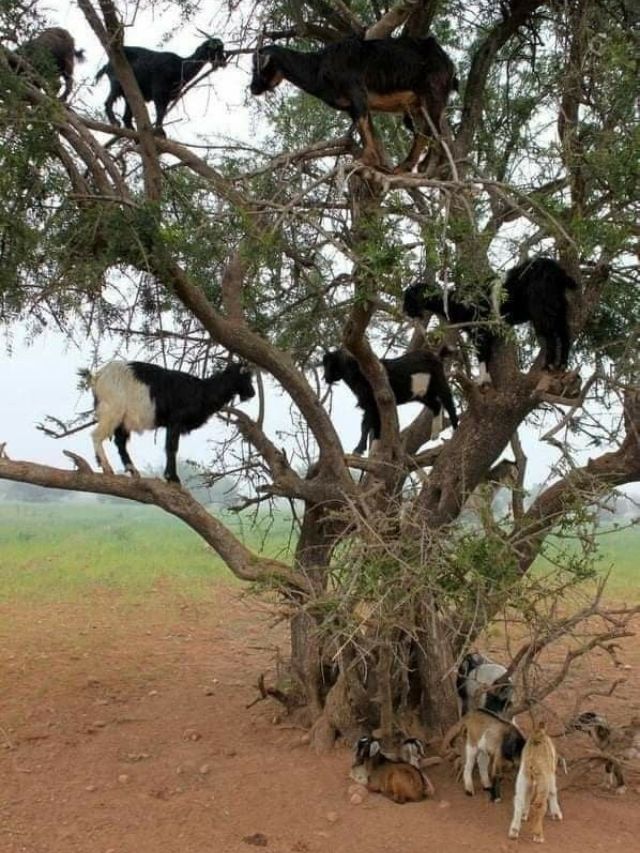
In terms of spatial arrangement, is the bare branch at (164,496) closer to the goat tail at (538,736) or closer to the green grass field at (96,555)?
the goat tail at (538,736)

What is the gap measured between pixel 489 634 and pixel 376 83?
2762mm

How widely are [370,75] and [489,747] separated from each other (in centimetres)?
338

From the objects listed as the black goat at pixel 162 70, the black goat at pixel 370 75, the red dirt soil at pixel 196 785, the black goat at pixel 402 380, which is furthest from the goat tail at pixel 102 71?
the red dirt soil at pixel 196 785

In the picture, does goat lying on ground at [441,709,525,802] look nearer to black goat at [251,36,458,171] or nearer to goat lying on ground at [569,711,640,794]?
goat lying on ground at [569,711,640,794]

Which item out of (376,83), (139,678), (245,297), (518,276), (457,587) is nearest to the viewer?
(457,587)

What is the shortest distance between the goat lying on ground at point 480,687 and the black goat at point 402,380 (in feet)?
5.17

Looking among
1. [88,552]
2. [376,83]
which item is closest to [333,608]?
[376,83]

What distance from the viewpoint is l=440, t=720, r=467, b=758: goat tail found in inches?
176

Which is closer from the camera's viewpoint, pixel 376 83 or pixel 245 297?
pixel 376 83

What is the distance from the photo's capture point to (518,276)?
16.6 ft

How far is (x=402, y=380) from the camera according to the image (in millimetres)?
5656

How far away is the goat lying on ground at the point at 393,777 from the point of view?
427cm

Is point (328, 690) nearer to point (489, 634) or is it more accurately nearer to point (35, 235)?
point (489, 634)

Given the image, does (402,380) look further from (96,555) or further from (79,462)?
(96,555)
